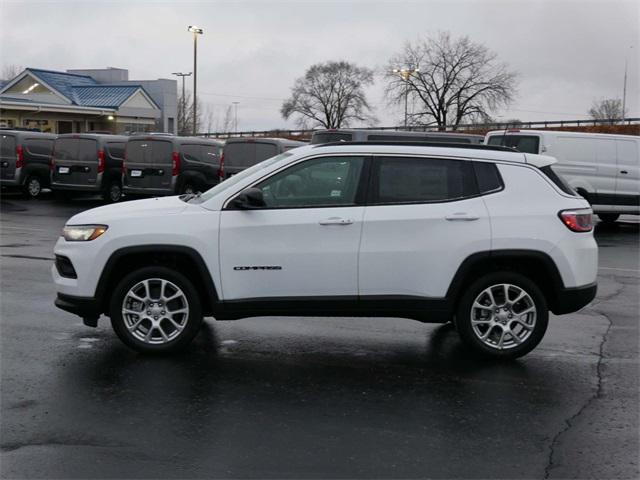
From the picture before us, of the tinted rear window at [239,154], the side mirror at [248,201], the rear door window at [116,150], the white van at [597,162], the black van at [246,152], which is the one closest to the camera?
the side mirror at [248,201]

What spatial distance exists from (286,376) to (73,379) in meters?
1.61

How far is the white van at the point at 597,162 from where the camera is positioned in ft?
57.0

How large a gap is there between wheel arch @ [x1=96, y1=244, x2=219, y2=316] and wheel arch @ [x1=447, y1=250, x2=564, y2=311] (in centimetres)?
200

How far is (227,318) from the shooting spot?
6.45 metres

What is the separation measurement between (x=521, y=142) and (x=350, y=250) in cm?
1240

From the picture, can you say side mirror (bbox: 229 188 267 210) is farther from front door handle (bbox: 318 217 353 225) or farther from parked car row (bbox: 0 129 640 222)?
parked car row (bbox: 0 129 640 222)

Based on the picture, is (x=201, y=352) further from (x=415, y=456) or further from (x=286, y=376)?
(x=415, y=456)

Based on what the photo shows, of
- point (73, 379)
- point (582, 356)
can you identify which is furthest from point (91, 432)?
point (582, 356)

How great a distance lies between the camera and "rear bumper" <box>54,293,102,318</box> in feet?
20.9

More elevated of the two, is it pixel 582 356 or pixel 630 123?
pixel 630 123

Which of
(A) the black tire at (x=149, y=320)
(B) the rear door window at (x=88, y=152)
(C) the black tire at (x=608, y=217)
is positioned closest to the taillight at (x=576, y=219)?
(A) the black tire at (x=149, y=320)

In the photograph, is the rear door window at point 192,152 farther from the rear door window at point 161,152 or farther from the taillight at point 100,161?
the taillight at point 100,161

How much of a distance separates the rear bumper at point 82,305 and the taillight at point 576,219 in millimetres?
3924

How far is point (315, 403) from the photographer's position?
5.39m
